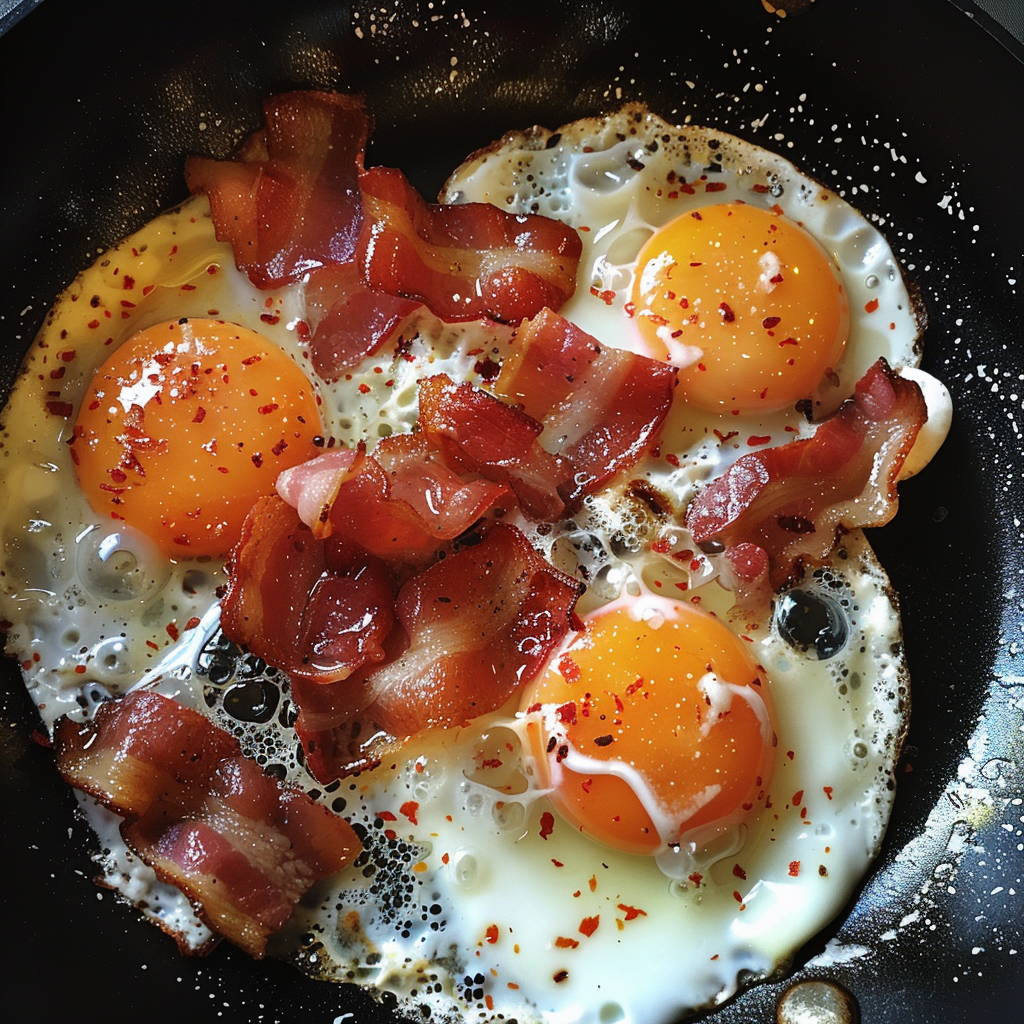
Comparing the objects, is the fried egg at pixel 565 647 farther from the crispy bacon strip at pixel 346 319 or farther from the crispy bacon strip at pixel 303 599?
the crispy bacon strip at pixel 303 599

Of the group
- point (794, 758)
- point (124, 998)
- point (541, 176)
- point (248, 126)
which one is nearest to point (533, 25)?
point (541, 176)

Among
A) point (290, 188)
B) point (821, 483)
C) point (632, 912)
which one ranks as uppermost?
point (290, 188)

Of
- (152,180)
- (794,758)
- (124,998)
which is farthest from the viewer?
(152,180)

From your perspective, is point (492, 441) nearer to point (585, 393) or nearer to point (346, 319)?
point (585, 393)

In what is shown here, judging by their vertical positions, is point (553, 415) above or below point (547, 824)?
above

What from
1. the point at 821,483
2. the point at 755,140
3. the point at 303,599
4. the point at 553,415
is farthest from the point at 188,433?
the point at 755,140

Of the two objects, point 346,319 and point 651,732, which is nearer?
point 651,732

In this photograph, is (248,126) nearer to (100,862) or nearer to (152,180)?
(152,180)
